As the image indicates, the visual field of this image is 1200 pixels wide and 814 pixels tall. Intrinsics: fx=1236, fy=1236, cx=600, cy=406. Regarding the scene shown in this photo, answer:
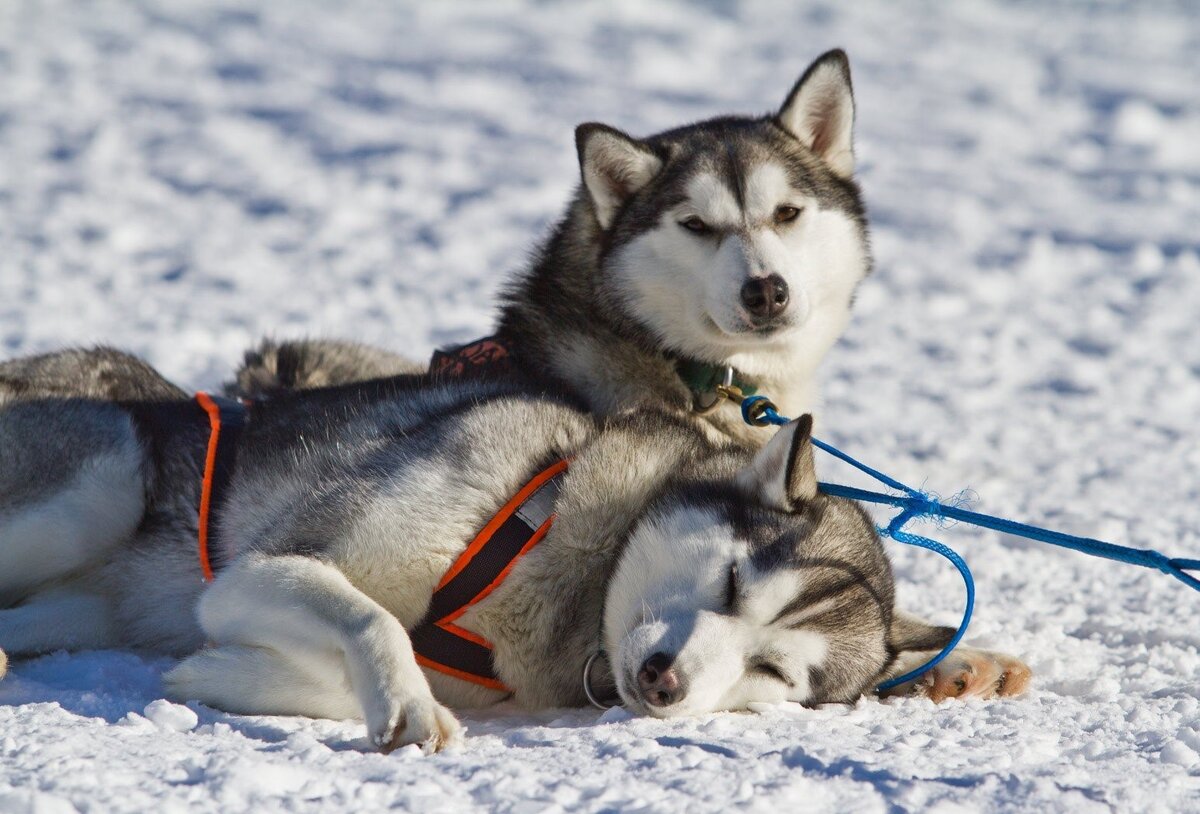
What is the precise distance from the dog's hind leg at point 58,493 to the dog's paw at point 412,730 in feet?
4.29

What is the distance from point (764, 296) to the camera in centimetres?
359

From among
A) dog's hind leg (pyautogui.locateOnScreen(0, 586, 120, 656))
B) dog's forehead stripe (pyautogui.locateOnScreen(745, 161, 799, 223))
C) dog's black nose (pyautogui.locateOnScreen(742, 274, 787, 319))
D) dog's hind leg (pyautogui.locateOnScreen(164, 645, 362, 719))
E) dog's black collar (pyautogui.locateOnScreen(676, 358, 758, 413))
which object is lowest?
dog's hind leg (pyautogui.locateOnScreen(0, 586, 120, 656))

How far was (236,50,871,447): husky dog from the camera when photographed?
3.71m

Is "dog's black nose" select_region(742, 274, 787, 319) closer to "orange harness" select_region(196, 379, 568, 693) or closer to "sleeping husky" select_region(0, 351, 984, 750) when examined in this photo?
"sleeping husky" select_region(0, 351, 984, 750)

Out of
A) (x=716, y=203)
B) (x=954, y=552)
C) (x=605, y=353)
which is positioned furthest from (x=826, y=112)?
(x=954, y=552)

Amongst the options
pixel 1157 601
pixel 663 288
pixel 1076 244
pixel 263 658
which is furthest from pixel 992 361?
pixel 263 658

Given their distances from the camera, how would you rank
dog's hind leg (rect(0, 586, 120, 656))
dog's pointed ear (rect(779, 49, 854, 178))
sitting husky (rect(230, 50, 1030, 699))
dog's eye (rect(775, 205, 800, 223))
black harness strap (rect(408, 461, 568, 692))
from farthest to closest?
1. dog's pointed ear (rect(779, 49, 854, 178))
2. dog's eye (rect(775, 205, 800, 223))
3. sitting husky (rect(230, 50, 1030, 699))
4. dog's hind leg (rect(0, 586, 120, 656))
5. black harness strap (rect(408, 461, 568, 692))

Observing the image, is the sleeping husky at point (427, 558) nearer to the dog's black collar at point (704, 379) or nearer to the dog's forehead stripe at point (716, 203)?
the dog's black collar at point (704, 379)

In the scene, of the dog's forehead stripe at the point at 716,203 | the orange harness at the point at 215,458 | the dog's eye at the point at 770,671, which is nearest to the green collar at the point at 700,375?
the dog's forehead stripe at the point at 716,203

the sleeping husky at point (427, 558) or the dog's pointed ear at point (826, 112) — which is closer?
the sleeping husky at point (427, 558)

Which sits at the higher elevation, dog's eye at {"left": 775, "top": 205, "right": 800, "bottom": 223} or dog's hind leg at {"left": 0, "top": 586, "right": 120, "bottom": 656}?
dog's eye at {"left": 775, "top": 205, "right": 800, "bottom": 223}

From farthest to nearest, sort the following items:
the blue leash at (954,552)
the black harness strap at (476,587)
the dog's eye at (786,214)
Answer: the dog's eye at (786,214) → the black harness strap at (476,587) → the blue leash at (954,552)

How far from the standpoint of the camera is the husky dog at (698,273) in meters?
3.71

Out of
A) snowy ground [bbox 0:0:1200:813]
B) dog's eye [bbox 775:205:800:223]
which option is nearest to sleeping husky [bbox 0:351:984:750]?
snowy ground [bbox 0:0:1200:813]
